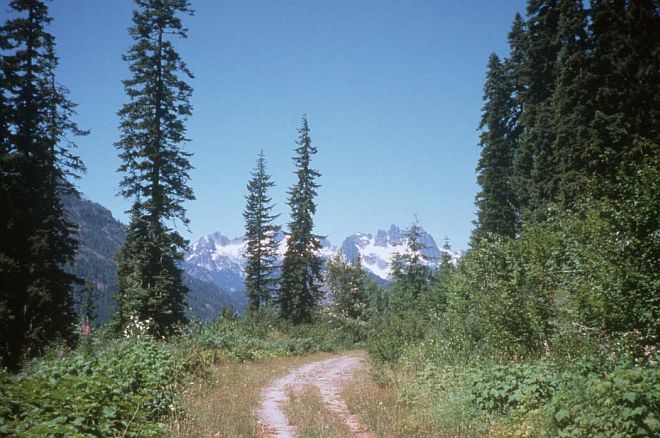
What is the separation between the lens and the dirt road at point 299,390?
855 centimetres

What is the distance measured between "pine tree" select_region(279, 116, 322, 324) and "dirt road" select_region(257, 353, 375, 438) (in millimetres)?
14322

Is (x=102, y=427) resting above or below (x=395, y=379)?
above

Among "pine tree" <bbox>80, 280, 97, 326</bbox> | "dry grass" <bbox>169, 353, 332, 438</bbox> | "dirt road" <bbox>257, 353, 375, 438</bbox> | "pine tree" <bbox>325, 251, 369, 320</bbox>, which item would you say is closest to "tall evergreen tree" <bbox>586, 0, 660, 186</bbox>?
"dirt road" <bbox>257, 353, 375, 438</bbox>

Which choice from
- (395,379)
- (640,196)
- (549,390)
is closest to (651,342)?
(549,390)

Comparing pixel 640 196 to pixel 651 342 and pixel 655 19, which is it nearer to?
pixel 651 342

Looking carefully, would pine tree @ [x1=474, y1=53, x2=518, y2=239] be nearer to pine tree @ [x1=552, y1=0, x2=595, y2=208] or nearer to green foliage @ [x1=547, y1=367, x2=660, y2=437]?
pine tree @ [x1=552, y1=0, x2=595, y2=208]

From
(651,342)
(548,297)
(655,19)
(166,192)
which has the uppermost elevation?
(655,19)

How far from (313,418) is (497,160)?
27471 mm

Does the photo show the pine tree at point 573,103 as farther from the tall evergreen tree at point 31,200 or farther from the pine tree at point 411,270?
the pine tree at point 411,270

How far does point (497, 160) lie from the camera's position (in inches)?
1215

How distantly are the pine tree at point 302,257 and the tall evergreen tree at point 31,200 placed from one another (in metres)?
19.2

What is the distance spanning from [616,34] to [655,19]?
1.31 meters

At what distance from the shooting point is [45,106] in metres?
18.6

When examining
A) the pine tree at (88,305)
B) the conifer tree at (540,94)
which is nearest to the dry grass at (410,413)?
the pine tree at (88,305)
